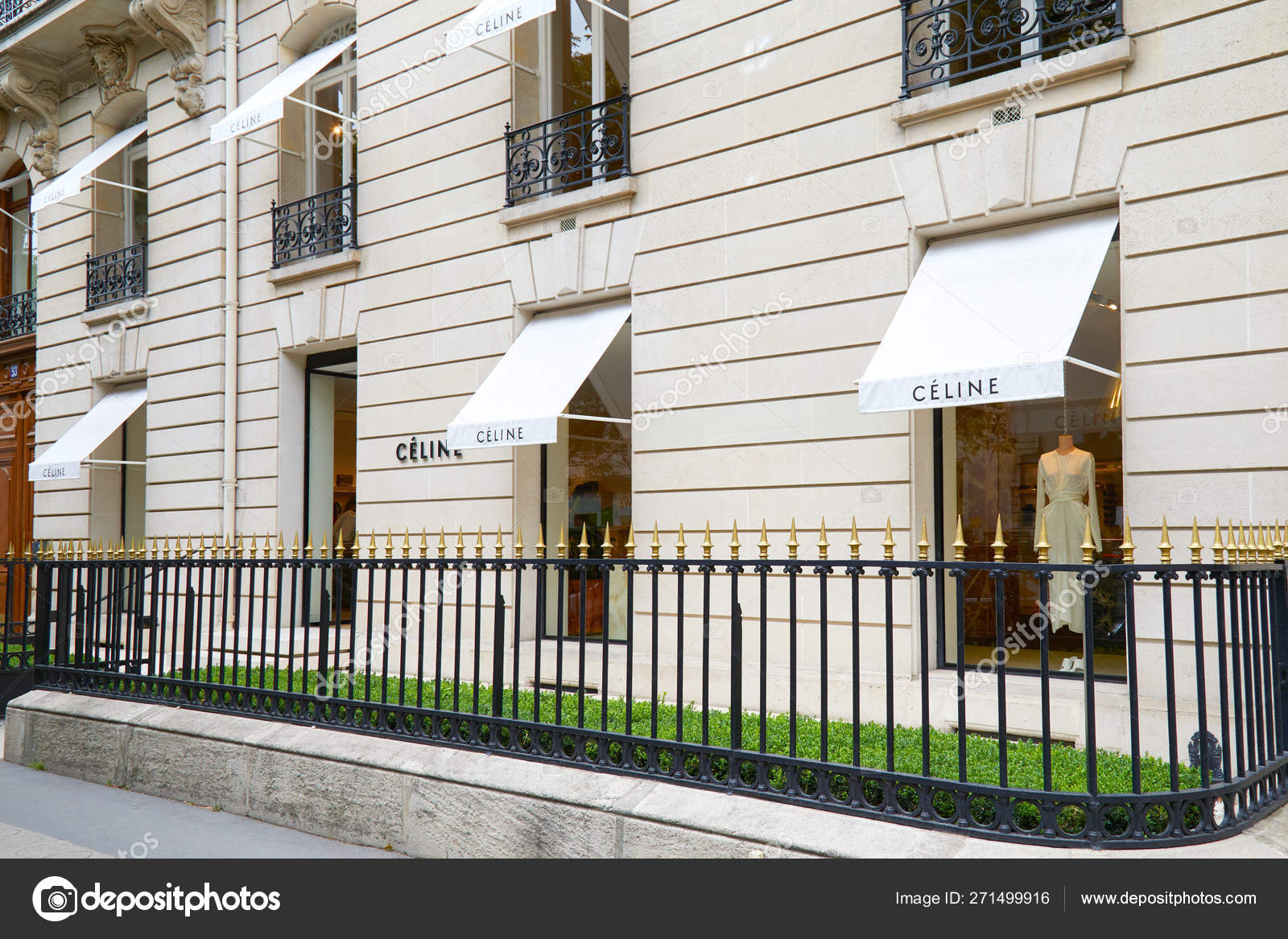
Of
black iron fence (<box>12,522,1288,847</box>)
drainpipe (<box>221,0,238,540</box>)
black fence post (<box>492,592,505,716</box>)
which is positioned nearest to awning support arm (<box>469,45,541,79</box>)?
drainpipe (<box>221,0,238,540</box>)

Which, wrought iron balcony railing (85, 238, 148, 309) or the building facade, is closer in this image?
the building facade

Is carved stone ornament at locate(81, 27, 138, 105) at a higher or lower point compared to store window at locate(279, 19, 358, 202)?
higher

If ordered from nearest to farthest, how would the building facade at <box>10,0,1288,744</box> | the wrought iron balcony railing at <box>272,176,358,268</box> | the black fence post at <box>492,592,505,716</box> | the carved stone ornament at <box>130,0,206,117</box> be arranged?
the black fence post at <box>492,592,505,716</box>
the building facade at <box>10,0,1288,744</box>
the wrought iron balcony railing at <box>272,176,358,268</box>
the carved stone ornament at <box>130,0,206,117</box>

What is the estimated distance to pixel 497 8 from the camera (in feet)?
30.8

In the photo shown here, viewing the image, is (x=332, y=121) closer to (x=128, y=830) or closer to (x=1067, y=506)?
(x=128, y=830)

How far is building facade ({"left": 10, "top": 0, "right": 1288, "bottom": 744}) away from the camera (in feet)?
23.2

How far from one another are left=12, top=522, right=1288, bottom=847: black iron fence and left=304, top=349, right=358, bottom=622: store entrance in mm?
2824

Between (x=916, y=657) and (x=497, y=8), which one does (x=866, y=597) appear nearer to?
(x=916, y=657)

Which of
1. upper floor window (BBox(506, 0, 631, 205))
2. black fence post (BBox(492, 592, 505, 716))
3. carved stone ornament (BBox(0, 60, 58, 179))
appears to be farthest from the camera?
carved stone ornament (BBox(0, 60, 58, 179))

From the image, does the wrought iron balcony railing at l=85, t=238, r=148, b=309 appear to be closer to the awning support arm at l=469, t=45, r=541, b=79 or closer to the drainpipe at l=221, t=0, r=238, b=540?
the drainpipe at l=221, t=0, r=238, b=540

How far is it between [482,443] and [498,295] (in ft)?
6.26

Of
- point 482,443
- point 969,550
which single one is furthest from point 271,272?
point 969,550
